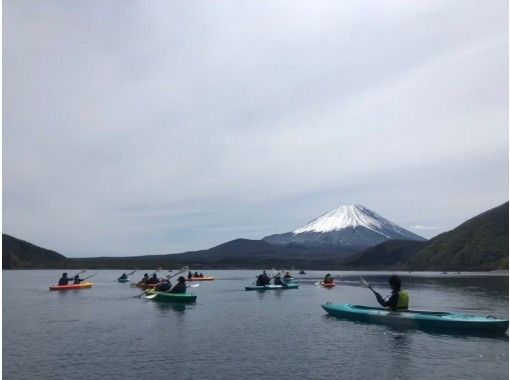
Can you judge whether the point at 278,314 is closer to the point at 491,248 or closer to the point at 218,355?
the point at 218,355

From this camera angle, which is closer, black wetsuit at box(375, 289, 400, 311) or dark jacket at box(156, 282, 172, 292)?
black wetsuit at box(375, 289, 400, 311)

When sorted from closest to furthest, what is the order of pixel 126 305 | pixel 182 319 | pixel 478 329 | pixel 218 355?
pixel 218 355 → pixel 478 329 → pixel 182 319 → pixel 126 305

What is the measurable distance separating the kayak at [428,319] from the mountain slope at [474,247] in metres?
120

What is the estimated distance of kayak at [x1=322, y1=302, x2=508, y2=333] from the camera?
94.7 feet

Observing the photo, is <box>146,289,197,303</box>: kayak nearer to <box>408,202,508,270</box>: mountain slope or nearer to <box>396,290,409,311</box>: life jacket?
<box>396,290,409,311</box>: life jacket

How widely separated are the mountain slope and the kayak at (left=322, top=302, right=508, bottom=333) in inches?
4733

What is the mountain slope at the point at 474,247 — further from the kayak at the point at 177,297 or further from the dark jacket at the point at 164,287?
the kayak at the point at 177,297

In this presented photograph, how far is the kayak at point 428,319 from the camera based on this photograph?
28.9 m

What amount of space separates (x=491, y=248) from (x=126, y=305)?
460ft

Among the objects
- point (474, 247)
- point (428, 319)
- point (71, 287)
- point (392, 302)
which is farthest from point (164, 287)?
point (474, 247)

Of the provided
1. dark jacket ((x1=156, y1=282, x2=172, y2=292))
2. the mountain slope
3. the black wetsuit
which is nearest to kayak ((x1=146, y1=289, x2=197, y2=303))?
dark jacket ((x1=156, y1=282, x2=172, y2=292))

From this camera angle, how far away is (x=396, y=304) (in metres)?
33.3

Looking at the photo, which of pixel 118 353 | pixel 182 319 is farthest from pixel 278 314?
pixel 118 353

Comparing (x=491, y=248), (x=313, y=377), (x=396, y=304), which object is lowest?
(x=313, y=377)
